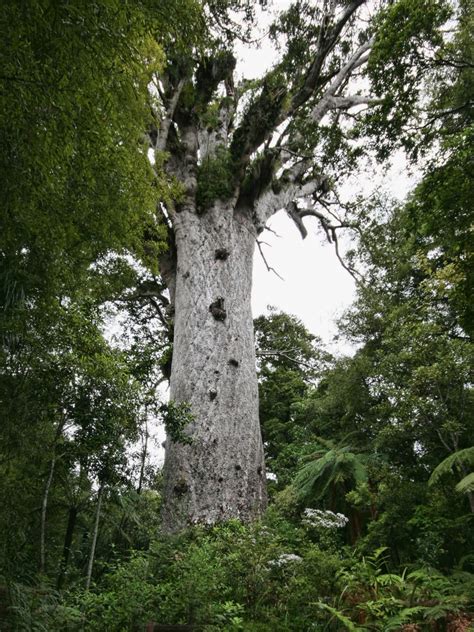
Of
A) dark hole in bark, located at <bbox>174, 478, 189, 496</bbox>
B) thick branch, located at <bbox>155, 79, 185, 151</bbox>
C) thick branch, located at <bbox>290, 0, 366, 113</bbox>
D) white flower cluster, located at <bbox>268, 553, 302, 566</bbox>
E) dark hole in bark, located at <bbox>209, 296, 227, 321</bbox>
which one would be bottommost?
white flower cluster, located at <bbox>268, 553, 302, 566</bbox>

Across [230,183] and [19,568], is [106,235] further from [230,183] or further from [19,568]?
[230,183]

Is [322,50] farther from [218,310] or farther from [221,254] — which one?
[218,310]

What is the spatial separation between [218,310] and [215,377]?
3.66 ft

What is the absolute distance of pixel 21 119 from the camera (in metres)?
2.51

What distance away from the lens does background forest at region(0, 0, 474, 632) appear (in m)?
2.63

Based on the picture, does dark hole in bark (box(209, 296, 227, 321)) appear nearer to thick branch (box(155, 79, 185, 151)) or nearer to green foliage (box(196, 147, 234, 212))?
green foliage (box(196, 147, 234, 212))

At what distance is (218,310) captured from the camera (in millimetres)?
6633

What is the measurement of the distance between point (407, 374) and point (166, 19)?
691 centimetres

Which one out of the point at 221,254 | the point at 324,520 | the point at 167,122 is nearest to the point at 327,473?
the point at 324,520

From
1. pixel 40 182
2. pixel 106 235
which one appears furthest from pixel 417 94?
pixel 40 182

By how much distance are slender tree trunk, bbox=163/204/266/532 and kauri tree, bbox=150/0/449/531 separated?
0.02 metres

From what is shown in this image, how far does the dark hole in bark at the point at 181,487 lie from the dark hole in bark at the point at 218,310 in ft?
7.91

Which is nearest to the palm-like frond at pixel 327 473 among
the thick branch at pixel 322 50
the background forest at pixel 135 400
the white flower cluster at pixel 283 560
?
the background forest at pixel 135 400

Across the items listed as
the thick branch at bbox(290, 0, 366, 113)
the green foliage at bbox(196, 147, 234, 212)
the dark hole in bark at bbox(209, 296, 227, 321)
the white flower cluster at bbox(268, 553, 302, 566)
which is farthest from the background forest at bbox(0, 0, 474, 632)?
the thick branch at bbox(290, 0, 366, 113)
